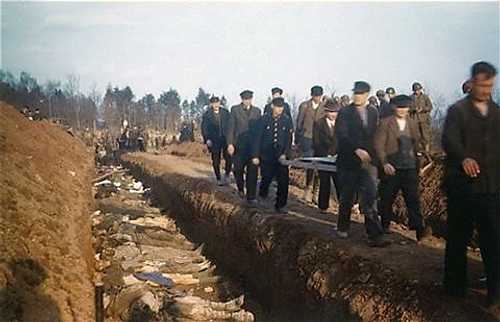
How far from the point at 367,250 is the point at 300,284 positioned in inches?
35.2

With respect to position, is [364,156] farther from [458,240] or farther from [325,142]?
[325,142]

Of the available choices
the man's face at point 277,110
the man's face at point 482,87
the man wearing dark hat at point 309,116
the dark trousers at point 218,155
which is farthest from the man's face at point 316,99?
the man's face at point 482,87

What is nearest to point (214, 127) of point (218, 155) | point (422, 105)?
point (218, 155)

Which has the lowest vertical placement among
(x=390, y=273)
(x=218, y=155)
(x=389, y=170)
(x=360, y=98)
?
(x=390, y=273)

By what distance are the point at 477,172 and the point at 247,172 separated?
5.29m

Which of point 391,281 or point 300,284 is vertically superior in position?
point 391,281

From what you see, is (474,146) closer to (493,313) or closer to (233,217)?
(493,313)

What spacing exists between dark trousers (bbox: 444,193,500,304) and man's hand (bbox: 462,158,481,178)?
17 centimetres

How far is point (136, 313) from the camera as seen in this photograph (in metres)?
6.38

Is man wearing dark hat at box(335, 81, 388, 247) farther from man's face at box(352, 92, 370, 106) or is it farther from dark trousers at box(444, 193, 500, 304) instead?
dark trousers at box(444, 193, 500, 304)

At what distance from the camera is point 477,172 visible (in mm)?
3627

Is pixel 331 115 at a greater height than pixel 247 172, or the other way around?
pixel 331 115

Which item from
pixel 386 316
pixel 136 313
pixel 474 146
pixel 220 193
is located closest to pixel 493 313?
pixel 386 316

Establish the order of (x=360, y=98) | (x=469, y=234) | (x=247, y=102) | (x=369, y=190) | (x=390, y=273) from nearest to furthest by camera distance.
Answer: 1. (x=469, y=234)
2. (x=390, y=273)
3. (x=369, y=190)
4. (x=360, y=98)
5. (x=247, y=102)
